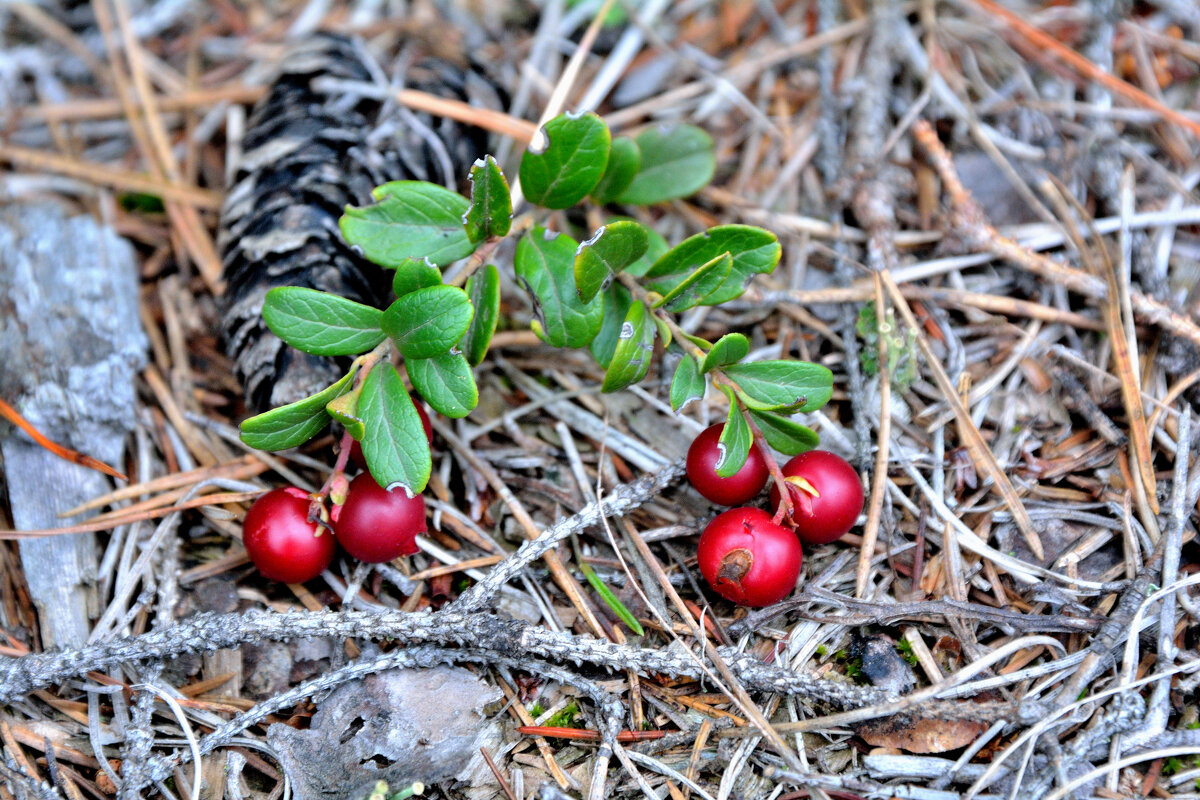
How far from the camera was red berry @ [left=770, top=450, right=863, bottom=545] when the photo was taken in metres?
2.21

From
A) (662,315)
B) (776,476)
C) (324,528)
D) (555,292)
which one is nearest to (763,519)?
(776,476)

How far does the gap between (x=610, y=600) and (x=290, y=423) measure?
3.31ft

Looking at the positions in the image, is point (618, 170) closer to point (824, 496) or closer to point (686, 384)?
point (686, 384)

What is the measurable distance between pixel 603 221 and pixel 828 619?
5.12 feet

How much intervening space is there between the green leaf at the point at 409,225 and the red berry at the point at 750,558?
109 centimetres

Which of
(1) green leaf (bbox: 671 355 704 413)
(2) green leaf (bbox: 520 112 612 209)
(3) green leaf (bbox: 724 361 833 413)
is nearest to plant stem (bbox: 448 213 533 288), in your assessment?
(2) green leaf (bbox: 520 112 612 209)


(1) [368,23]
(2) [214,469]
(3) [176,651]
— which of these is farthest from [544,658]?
(1) [368,23]

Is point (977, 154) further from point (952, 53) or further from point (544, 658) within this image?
point (544, 658)

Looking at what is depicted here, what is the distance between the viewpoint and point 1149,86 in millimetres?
3102

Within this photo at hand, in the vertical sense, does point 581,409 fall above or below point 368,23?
below

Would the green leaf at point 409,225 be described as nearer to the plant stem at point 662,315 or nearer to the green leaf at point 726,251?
the plant stem at point 662,315

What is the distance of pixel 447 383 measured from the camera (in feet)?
7.02

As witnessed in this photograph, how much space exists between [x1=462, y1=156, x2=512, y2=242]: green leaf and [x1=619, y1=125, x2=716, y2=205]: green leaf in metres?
0.67

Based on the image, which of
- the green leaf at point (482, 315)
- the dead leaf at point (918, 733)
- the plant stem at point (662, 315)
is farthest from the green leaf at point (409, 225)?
the dead leaf at point (918, 733)
